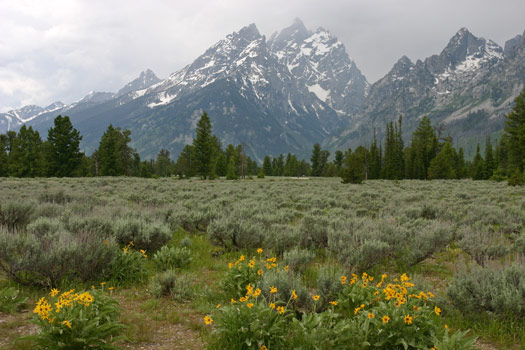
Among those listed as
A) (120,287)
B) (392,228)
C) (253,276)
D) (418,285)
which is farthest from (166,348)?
(392,228)

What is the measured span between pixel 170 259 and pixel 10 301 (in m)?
2.60

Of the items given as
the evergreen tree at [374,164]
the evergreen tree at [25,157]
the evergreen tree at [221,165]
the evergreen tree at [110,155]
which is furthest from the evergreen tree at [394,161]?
the evergreen tree at [25,157]

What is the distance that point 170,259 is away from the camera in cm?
613

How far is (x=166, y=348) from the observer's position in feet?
11.3

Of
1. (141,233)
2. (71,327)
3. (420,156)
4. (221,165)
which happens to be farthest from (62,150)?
(420,156)

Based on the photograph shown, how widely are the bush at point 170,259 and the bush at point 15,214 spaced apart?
482 cm

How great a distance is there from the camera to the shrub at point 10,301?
4.05m

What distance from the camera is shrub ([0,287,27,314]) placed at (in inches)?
159

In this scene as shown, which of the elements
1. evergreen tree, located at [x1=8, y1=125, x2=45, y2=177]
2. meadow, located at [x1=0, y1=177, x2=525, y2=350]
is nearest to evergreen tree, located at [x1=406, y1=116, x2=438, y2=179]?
meadow, located at [x1=0, y1=177, x2=525, y2=350]

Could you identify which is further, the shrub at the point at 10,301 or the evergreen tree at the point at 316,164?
the evergreen tree at the point at 316,164

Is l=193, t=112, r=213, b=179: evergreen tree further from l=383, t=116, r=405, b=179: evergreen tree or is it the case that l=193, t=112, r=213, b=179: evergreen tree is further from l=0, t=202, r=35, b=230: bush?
l=0, t=202, r=35, b=230: bush

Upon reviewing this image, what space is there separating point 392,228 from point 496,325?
338 cm

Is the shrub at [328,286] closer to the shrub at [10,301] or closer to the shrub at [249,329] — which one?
the shrub at [249,329]

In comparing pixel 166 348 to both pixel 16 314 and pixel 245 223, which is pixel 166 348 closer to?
pixel 16 314
